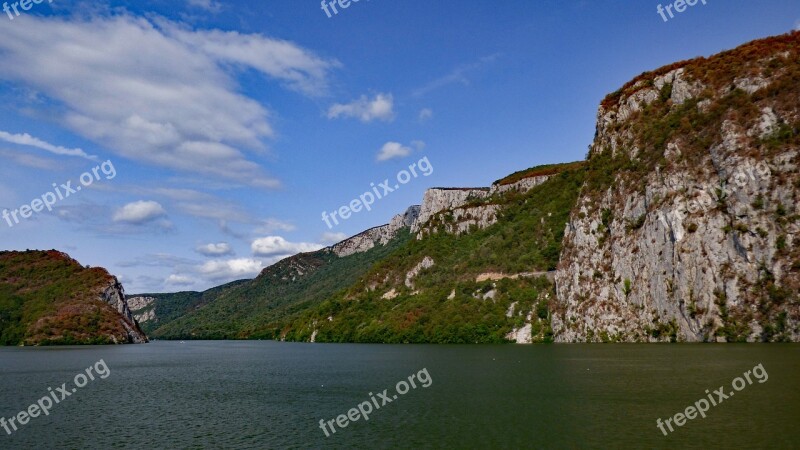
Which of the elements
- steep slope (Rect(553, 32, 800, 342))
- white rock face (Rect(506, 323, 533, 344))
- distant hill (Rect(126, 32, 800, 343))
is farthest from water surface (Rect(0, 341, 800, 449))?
white rock face (Rect(506, 323, 533, 344))

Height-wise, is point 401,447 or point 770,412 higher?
point 401,447

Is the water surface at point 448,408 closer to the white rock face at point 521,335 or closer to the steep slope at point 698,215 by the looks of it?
the steep slope at point 698,215

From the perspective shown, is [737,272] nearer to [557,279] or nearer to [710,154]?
[710,154]

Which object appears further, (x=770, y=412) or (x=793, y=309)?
(x=793, y=309)

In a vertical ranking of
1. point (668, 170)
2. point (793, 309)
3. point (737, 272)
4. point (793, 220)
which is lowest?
point (793, 309)

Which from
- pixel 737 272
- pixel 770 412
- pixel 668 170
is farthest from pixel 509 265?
pixel 770 412

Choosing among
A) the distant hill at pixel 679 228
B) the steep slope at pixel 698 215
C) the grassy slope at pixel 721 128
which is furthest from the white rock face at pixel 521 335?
the grassy slope at pixel 721 128

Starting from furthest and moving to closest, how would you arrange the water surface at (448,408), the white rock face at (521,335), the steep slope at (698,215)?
1. the white rock face at (521,335)
2. the steep slope at (698,215)
3. the water surface at (448,408)

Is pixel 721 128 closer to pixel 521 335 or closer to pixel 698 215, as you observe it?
pixel 698 215

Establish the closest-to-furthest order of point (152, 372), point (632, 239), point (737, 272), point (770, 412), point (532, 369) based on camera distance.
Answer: point (770, 412) < point (532, 369) < point (152, 372) < point (737, 272) < point (632, 239)
